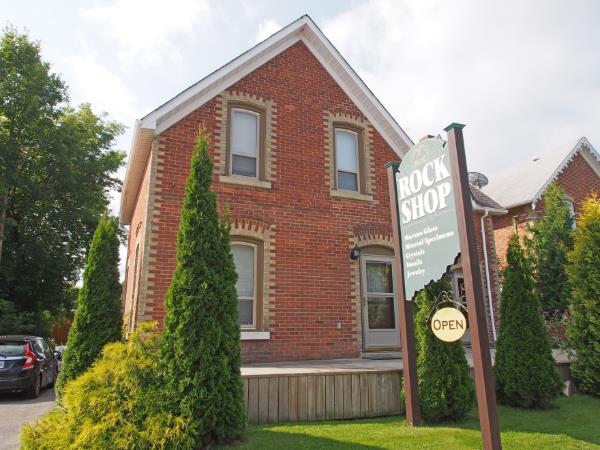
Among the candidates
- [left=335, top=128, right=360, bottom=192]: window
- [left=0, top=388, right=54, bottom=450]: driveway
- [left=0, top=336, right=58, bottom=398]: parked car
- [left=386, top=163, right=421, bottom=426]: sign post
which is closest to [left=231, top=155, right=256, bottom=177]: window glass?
[left=335, top=128, right=360, bottom=192]: window

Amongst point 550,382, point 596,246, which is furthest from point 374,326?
point 596,246

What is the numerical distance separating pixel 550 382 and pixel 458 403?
2234 millimetres

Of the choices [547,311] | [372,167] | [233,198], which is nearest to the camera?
[233,198]

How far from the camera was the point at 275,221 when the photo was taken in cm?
1047

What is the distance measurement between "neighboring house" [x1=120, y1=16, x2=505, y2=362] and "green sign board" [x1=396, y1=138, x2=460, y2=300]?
4463mm

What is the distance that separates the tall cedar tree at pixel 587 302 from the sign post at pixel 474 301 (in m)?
5.59

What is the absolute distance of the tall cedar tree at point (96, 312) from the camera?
8102 millimetres

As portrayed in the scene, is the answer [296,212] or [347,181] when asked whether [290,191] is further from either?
[347,181]

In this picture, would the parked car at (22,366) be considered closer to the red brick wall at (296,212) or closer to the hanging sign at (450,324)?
the red brick wall at (296,212)

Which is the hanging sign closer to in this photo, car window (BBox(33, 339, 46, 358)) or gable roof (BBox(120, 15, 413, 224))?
gable roof (BBox(120, 15, 413, 224))

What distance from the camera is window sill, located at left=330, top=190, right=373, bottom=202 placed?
11.4 metres

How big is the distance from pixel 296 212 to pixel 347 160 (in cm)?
235

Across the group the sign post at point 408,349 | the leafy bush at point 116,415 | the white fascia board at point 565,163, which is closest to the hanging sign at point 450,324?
the sign post at point 408,349

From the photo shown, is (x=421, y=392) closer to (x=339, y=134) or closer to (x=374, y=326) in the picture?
(x=374, y=326)
